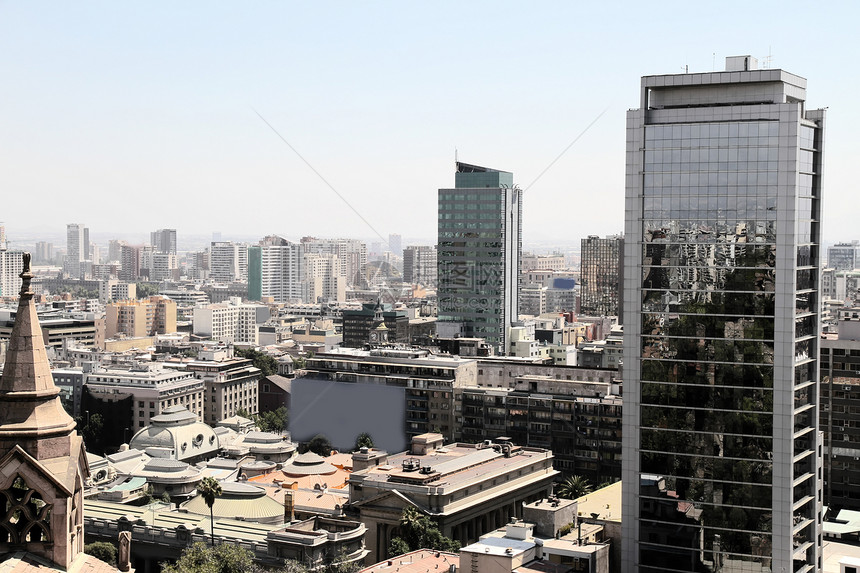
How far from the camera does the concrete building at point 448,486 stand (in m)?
55.3

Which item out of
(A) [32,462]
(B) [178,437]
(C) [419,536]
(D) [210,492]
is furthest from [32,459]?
(B) [178,437]

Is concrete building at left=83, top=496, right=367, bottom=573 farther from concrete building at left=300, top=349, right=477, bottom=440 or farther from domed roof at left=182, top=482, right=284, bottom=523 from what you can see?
concrete building at left=300, top=349, right=477, bottom=440

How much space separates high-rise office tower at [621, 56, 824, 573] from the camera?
4391 centimetres

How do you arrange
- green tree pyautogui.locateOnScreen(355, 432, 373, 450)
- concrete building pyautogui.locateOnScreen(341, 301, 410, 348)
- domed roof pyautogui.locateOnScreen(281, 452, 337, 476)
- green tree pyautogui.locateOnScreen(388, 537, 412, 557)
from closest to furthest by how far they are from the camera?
green tree pyautogui.locateOnScreen(388, 537, 412, 557), domed roof pyautogui.locateOnScreen(281, 452, 337, 476), green tree pyautogui.locateOnScreen(355, 432, 373, 450), concrete building pyautogui.locateOnScreen(341, 301, 410, 348)

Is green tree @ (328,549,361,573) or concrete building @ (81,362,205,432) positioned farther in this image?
concrete building @ (81,362,205,432)

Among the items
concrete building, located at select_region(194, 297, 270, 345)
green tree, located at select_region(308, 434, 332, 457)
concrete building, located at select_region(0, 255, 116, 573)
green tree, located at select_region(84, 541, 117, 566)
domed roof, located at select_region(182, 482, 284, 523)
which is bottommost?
green tree, located at select_region(308, 434, 332, 457)

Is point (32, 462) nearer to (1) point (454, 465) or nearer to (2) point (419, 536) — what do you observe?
(2) point (419, 536)

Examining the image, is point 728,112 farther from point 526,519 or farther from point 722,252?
point 526,519

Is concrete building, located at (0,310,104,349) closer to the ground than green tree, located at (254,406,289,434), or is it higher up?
higher up

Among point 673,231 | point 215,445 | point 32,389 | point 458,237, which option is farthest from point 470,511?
point 458,237

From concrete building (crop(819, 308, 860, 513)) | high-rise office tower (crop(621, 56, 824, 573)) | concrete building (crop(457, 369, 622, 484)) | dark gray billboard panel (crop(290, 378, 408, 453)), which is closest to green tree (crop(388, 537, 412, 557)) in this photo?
high-rise office tower (crop(621, 56, 824, 573))

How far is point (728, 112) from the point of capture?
147 ft

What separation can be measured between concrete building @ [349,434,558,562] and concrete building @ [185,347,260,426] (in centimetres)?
4187

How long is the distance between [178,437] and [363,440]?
1338 cm
